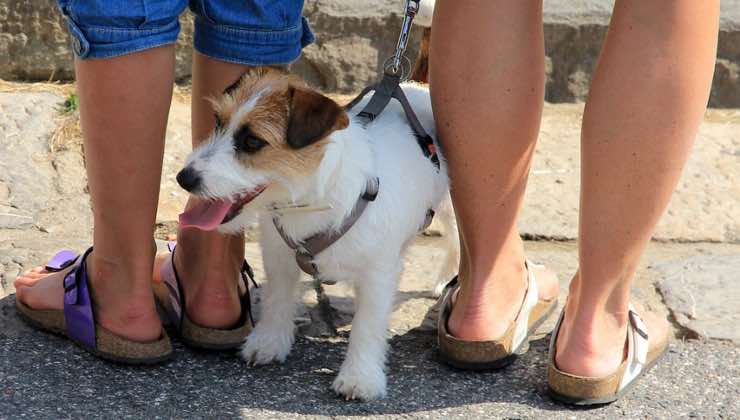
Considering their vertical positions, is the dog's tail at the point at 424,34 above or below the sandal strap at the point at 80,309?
above

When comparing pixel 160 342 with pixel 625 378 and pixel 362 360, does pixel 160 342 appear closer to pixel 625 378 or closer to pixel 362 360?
pixel 362 360

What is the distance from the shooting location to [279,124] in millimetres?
2627

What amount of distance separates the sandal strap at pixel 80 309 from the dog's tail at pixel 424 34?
1.25 meters

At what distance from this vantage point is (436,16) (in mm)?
2820

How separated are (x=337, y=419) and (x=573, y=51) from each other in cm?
286

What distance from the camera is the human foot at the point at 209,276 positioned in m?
3.05

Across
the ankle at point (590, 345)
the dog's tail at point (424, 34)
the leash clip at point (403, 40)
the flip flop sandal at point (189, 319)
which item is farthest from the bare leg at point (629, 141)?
the flip flop sandal at point (189, 319)

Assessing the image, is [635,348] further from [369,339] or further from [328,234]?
[328,234]

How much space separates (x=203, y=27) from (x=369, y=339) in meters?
0.96

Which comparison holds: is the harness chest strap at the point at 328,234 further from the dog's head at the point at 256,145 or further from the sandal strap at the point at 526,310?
the sandal strap at the point at 526,310

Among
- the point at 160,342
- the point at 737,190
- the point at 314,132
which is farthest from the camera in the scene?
the point at 737,190

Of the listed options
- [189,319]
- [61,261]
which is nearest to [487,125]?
[189,319]

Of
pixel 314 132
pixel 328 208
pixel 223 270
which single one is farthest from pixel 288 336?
pixel 314 132

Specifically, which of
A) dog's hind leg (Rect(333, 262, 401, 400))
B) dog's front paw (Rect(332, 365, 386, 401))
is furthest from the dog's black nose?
dog's front paw (Rect(332, 365, 386, 401))
